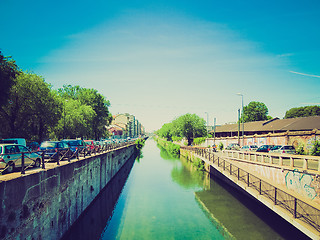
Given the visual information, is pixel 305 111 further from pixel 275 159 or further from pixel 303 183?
pixel 303 183

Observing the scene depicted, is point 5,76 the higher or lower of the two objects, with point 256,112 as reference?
lower

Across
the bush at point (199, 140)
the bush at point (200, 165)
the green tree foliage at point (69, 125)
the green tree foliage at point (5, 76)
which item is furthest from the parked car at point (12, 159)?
the bush at point (199, 140)

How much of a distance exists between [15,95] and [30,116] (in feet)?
9.74

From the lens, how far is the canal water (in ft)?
39.5

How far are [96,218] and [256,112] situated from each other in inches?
2871

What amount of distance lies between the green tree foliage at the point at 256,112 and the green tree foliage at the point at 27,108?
67619 mm

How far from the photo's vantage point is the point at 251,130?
153 ft

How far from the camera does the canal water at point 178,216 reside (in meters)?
12.0

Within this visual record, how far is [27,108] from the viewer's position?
23.0m

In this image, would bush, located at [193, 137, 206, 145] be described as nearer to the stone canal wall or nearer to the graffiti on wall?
the graffiti on wall

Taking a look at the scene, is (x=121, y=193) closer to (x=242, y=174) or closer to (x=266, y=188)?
(x=242, y=174)

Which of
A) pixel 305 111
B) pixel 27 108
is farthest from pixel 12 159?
pixel 305 111

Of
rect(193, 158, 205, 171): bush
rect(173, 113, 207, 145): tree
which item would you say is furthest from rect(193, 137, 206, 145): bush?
rect(193, 158, 205, 171): bush

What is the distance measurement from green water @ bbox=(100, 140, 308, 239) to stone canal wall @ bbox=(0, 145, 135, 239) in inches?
114
